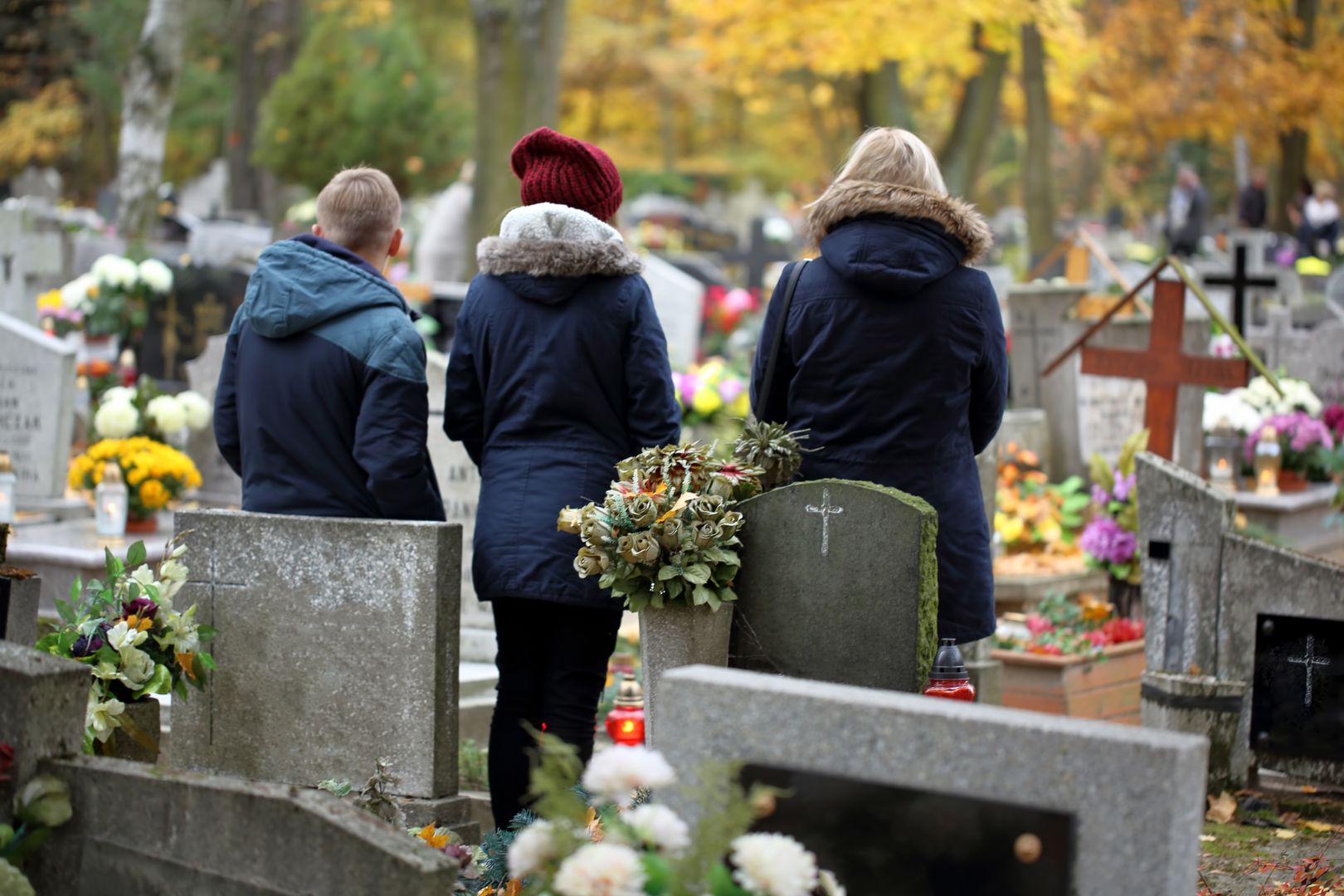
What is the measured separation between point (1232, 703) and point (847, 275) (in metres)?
2.33

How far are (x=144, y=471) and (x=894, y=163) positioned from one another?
4.96 m

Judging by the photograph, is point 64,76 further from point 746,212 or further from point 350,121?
point 746,212

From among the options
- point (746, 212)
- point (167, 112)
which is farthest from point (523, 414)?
point (746, 212)

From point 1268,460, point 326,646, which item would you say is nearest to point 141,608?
point 326,646

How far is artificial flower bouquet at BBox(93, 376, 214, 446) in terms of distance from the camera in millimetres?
8695

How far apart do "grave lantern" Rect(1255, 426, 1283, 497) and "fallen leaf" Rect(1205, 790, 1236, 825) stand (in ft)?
14.3

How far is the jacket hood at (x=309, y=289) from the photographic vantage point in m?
4.56

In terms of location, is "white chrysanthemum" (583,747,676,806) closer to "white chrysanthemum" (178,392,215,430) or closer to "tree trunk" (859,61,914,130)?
"white chrysanthemum" (178,392,215,430)

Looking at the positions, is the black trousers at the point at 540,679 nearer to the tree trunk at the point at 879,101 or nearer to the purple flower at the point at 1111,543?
the purple flower at the point at 1111,543

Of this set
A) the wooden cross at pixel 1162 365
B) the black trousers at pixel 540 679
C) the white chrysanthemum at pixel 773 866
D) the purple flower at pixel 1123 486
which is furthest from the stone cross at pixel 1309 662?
the white chrysanthemum at pixel 773 866

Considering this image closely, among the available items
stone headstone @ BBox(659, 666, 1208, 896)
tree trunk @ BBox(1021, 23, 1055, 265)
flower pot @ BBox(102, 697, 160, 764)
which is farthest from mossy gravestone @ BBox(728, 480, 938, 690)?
tree trunk @ BBox(1021, 23, 1055, 265)

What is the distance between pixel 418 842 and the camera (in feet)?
9.84

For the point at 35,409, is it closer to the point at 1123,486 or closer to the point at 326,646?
the point at 326,646

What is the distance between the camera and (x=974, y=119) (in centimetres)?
2292
